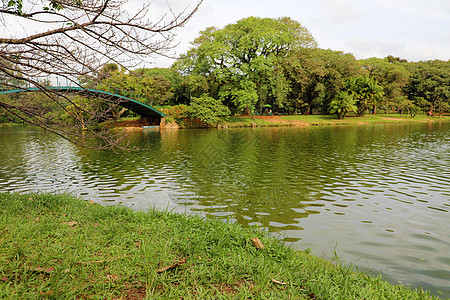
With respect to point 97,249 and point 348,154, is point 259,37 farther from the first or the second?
point 97,249

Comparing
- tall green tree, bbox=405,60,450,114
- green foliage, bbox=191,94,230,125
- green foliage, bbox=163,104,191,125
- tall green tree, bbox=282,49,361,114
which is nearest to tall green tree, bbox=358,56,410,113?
tall green tree, bbox=405,60,450,114

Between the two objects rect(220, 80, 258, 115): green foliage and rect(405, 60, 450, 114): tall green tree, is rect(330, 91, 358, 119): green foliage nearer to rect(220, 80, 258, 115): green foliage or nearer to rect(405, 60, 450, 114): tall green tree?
rect(220, 80, 258, 115): green foliage

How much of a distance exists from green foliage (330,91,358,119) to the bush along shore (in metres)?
52.8

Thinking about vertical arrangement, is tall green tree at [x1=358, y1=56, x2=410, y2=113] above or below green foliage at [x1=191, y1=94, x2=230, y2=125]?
above

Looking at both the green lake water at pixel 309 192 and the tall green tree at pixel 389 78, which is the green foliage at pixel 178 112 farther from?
the tall green tree at pixel 389 78

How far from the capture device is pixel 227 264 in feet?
11.9

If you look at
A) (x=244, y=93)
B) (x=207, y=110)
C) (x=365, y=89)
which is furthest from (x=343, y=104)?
(x=207, y=110)

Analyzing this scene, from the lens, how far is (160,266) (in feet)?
11.7

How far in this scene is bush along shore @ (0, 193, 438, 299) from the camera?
9.96ft

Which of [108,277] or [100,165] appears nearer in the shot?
[108,277]

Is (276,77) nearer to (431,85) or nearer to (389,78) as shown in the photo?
(389,78)

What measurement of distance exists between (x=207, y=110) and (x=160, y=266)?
4137 centimetres

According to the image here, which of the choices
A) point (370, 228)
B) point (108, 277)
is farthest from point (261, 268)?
point (370, 228)

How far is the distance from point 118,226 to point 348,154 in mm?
→ 14994
